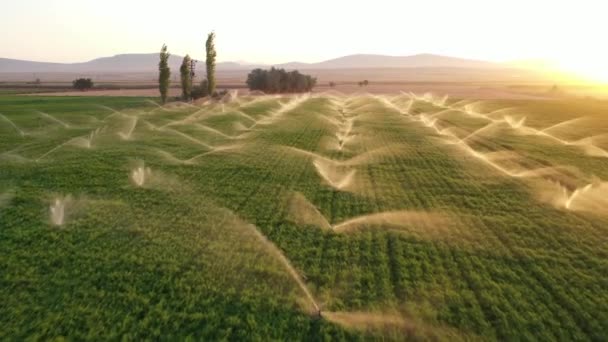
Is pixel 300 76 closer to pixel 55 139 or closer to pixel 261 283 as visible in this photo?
pixel 55 139

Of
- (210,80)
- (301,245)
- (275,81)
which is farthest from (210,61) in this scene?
(301,245)

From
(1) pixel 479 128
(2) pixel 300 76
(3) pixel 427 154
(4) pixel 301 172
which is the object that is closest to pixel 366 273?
(4) pixel 301 172

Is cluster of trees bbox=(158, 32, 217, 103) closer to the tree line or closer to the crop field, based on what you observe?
the tree line

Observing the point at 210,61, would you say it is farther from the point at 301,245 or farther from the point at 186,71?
the point at 301,245

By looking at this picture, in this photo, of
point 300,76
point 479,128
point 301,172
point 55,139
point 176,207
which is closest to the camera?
point 176,207

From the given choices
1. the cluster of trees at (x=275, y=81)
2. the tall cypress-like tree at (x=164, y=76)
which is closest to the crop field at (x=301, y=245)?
the tall cypress-like tree at (x=164, y=76)
